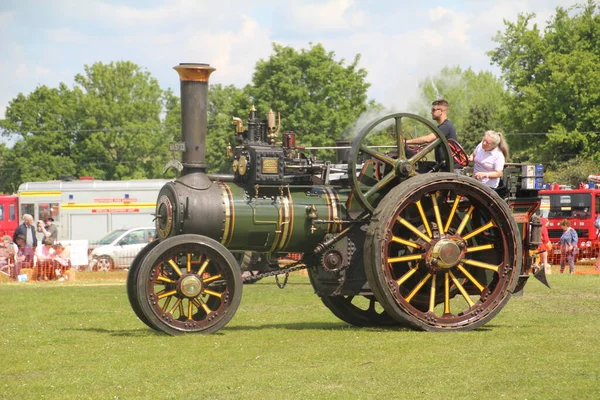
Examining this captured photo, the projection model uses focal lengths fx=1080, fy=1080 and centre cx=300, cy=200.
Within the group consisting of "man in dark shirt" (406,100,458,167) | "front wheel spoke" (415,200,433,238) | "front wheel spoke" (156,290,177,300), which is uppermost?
"man in dark shirt" (406,100,458,167)

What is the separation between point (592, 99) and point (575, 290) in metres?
41.8

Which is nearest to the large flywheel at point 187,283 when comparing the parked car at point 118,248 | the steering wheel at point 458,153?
the steering wheel at point 458,153

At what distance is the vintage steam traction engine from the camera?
11.7m

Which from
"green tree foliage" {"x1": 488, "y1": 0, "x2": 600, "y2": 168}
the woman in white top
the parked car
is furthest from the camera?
"green tree foliage" {"x1": 488, "y1": 0, "x2": 600, "y2": 168}

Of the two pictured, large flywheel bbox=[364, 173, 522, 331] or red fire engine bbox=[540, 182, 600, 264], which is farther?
red fire engine bbox=[540, 182, 600, 264]

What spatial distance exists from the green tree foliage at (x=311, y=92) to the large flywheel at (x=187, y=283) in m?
51.8

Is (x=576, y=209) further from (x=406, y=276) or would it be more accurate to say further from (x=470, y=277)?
(x=406, y=276)

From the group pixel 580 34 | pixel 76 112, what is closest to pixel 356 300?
pixel 580 34

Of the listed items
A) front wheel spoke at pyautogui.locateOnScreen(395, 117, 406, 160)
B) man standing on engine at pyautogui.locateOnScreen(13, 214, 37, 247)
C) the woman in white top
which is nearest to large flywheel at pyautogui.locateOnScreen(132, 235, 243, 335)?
front wheel spoke at pyautogui.locateOnScreen(395, 117, 406, 160)

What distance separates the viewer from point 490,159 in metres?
12.6

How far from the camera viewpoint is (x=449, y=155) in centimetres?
1227

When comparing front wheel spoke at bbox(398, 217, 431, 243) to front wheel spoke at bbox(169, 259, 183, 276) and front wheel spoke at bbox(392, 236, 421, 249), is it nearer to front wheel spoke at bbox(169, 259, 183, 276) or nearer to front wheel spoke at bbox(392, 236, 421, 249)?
front wheel spoke at bbox(392, 236, 421, 249)

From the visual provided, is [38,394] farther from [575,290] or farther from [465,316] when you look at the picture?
[575,290]

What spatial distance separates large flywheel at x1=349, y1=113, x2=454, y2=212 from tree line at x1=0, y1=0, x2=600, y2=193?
38354 millimetres
